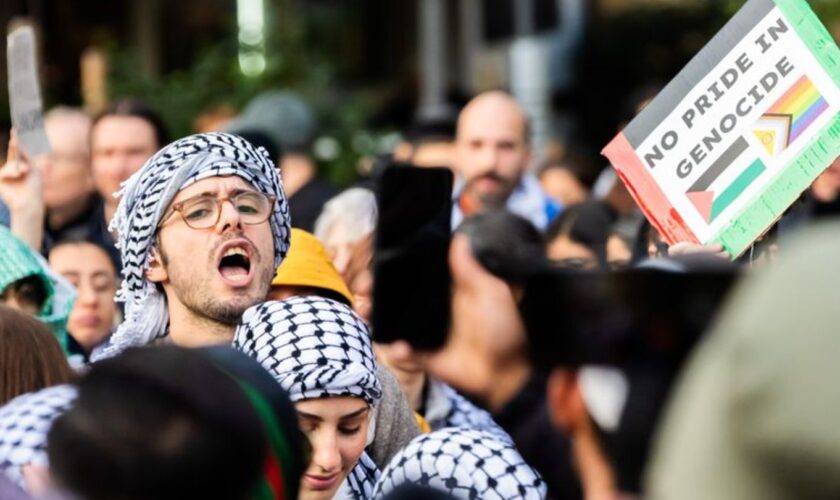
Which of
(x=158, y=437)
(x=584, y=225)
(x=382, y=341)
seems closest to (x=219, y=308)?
(x=382, y=341)

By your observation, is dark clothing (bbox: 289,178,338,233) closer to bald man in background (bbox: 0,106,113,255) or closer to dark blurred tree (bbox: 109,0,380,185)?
bald man in background (bbox: 0,106,113,255)

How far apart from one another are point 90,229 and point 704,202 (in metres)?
4.11

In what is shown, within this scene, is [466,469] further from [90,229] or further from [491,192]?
[491,192]

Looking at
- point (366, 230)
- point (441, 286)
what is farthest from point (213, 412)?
point (366, 230)

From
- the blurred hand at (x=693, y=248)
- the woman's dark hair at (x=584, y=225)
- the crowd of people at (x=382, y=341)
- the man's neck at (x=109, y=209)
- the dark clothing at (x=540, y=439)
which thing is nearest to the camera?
the crowd of people at (x=382, y=341)

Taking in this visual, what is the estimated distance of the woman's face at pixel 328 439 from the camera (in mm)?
3910

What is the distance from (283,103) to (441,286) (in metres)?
5.63

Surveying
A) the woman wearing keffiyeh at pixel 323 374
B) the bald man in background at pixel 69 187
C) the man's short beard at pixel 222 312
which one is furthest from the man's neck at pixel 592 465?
the bald man in background at pixel 69 187

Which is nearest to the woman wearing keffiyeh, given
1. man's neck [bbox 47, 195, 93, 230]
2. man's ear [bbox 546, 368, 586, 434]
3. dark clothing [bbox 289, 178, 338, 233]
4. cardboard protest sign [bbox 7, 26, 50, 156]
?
man's ear [bbox 546, 368, 586, 434]

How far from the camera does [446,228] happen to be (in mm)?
4680

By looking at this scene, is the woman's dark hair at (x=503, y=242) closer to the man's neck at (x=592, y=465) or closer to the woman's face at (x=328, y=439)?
the woman's face at (x=328, y=439)

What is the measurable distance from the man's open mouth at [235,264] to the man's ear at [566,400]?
221 cm

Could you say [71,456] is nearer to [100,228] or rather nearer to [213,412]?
[213,412]

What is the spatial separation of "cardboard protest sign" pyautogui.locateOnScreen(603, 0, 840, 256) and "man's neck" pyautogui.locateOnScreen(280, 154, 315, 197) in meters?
3.90
